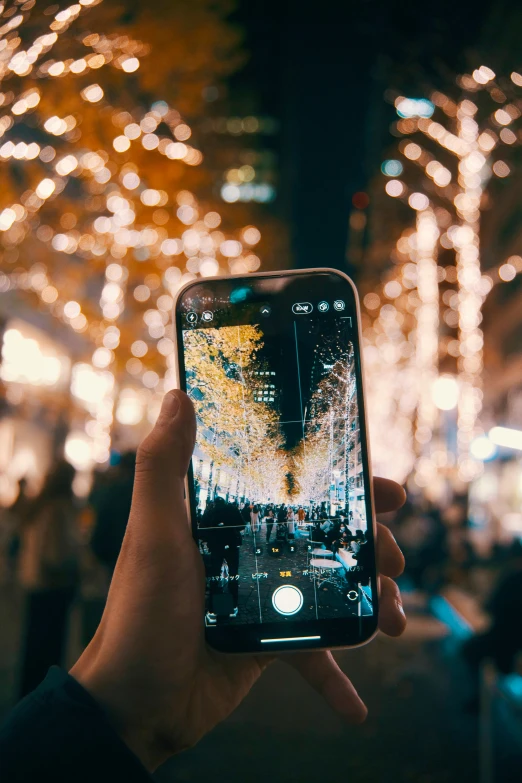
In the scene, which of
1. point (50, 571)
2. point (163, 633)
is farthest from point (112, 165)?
point (163, 633)

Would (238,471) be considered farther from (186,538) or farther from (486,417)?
(486,417)

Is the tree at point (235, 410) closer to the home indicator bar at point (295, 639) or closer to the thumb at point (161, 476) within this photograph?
the thumb at point (161, 476)

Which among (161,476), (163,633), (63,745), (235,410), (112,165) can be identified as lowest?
(63,745)

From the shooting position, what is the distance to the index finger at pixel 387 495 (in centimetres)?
162

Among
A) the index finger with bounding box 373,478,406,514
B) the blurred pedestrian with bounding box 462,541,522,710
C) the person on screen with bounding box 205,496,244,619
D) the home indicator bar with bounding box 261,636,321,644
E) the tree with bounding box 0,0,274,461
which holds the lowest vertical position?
the blurred pedestrian with bounding box 462,541,522,710

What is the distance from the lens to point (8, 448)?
47.3ft

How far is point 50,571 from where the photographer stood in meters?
3.57

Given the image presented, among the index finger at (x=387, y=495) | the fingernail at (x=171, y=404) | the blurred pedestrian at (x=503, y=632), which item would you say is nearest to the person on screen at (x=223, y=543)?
the fingernail at (x=171, y=404)

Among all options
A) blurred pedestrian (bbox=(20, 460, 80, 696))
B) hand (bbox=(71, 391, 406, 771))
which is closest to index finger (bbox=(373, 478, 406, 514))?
hand (bbox=(71, 391, 406, 771))

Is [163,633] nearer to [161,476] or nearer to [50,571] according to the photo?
[161,476]

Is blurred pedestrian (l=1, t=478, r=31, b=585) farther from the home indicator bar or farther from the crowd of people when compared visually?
the home indicator bar

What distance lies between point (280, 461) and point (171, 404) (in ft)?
1.05

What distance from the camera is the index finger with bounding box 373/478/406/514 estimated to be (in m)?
1.62

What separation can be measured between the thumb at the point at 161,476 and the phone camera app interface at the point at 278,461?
0.11m
